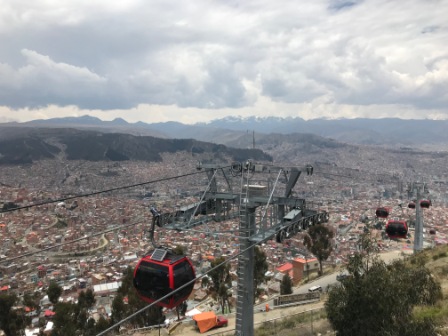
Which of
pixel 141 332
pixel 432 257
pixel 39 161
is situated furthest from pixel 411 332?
pixel 39 161

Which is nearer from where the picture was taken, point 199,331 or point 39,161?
point 199,331

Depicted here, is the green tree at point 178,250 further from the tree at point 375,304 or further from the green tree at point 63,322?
the green tree at point 63,322

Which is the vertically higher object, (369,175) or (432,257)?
(432,257)

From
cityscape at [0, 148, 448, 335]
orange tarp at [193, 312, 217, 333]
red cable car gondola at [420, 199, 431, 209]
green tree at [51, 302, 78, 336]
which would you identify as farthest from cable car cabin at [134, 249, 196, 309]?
red cable car gondola at [420, 199, 431, 209]

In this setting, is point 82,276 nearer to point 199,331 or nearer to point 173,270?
point 199,331

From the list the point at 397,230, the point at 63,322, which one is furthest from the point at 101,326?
the point at 397,230
